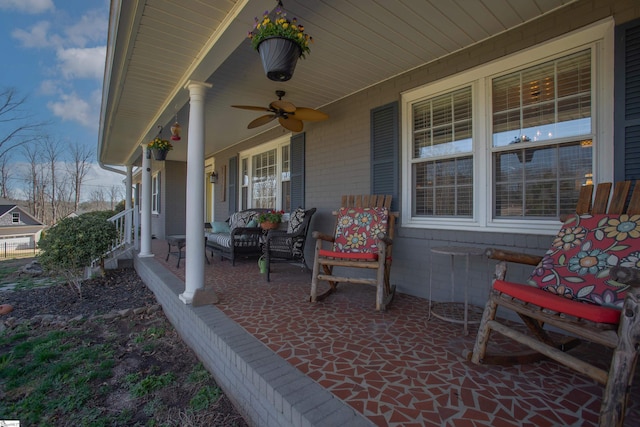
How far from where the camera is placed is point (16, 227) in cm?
1795

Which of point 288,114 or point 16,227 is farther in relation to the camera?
point 16,227

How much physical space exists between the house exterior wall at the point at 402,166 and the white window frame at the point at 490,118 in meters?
0.06

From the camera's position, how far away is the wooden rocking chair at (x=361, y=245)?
2.82 metres

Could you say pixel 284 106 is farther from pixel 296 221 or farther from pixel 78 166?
pixel 78 166

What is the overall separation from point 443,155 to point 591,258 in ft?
5.63

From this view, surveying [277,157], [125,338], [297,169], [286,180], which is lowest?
[125,338]

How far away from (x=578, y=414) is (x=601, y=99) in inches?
82.5

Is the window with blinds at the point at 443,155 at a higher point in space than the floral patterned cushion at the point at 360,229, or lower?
higher

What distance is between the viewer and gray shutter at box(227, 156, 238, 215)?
708 cm

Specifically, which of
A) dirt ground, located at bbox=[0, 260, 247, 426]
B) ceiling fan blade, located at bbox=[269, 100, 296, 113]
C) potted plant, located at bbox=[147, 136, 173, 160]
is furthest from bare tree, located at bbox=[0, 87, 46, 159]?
ceiling fan blade, located at bbox=[269, 100, 296, 113]

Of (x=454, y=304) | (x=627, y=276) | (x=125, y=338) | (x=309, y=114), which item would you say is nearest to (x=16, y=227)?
(x=125, y=338)

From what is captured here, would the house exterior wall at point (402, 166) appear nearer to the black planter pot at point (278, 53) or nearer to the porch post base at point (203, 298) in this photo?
the black planter pot at point (278, 53)

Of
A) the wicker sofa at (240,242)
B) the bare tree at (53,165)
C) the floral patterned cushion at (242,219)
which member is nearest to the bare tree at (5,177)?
the bare tree at (53,165)

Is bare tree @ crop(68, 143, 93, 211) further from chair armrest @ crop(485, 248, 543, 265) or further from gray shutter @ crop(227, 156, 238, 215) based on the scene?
chair armrest @ crop(485, 248, 543, 265)
